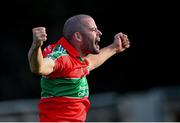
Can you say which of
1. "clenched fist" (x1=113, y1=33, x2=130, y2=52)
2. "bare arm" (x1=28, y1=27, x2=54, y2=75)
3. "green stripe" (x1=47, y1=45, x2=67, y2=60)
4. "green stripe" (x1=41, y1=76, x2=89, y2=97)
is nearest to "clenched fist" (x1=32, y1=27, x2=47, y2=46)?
"bare arm" (x1=28, y1=27, x2=54, y2=75)

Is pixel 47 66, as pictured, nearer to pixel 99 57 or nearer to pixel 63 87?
pixel 63 87

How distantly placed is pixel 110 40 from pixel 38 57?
275 inches

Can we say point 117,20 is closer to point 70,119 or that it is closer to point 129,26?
point 129,26

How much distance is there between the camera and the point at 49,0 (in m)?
13.4

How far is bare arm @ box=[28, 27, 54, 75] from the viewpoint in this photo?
564cm

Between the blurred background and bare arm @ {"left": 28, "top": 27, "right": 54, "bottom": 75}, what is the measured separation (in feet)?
22.1

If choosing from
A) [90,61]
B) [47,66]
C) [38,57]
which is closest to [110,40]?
[90,61]

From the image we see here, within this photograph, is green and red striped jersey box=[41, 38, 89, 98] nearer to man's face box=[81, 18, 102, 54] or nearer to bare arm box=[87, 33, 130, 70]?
man's face box=[81, 18, 102, 54]

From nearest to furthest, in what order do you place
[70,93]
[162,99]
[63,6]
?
[70,93] → [162,99] → [63,6]

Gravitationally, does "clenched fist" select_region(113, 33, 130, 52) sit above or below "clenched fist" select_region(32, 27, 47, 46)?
below

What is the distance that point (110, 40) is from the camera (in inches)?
501

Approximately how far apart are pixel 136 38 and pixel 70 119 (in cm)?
722

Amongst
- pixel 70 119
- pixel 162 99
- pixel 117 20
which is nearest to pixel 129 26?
pixel 117 20

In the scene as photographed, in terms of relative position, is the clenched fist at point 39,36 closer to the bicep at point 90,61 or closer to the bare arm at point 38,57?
the bare arm at point 38,57
